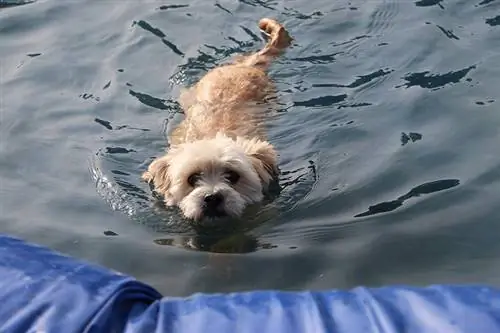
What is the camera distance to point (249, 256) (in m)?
5.05

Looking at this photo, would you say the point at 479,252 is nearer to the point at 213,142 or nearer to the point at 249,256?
the point at 249,256

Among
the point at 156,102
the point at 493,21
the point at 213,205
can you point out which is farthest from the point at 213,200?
the point at 493,21

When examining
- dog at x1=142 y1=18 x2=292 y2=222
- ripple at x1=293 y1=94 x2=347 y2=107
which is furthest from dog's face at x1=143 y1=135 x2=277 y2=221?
ripple at x1=293 y1=94 x2=347 y2=107

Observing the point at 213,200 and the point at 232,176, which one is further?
the point at 232,176

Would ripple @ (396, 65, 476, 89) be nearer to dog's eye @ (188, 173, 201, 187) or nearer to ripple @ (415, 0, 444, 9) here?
ripple @ (415, 0, 444, 9)

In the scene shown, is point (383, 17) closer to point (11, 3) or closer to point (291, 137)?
point (291, 137)

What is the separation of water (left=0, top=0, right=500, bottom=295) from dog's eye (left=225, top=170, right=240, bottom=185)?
1.10 ft

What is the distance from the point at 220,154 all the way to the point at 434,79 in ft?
8.38

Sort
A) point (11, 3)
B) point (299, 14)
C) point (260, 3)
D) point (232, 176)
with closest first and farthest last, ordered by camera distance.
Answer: point (232, 176) < point (299, 14) < point (260, 3) < point (11, 3)

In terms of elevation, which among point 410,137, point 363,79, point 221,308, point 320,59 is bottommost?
point 320,59

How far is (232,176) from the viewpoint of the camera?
5.95m

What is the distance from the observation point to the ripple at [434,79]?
285 inches

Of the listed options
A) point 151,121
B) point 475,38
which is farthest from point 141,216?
point 475,38

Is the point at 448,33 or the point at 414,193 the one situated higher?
the point at 414,193
